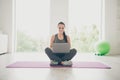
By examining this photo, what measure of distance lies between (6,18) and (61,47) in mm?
4353

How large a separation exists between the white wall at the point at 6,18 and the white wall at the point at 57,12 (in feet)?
4.44

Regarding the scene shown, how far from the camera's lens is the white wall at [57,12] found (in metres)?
7.65

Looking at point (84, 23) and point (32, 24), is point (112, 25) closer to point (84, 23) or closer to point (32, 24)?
point (84, 23)

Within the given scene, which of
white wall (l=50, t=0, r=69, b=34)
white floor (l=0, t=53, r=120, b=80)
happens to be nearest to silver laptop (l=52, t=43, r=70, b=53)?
white floor (l=0, t=53, r=120, b=80)

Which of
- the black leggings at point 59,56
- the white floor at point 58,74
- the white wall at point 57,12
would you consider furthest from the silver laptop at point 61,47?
the white wall at point 57,12

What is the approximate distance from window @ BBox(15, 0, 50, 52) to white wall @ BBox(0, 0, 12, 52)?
0.31 meters

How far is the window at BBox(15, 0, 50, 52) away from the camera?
25.3 ft

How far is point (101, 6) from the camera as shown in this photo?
7.82 meters

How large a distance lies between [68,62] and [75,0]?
4.45 m

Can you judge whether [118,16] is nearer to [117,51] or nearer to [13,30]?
[117,51]

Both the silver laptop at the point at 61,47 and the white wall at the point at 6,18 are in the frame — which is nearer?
the silver laptop at the point at 61,47

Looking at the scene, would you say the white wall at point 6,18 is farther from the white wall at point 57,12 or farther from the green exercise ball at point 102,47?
the green exercise ball at point 102,47

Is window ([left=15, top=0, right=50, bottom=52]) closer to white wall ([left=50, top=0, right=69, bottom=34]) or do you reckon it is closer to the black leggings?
white wall ([left=50, top=0, right=69, bottom=34])

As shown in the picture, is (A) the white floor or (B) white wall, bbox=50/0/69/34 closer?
(A) the white floor
